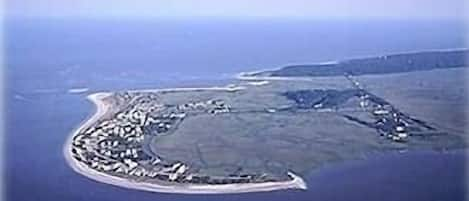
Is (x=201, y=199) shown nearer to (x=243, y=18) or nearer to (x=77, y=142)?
(x=77, y=142)

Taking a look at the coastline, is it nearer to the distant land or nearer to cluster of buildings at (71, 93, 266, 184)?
cluster of buildings at (71, 93, 266, 184)

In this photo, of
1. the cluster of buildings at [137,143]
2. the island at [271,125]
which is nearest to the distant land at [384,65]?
the island at [271,125]

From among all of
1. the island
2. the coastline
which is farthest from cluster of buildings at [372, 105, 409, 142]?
the coastline

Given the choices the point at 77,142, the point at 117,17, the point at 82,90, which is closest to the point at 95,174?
the point at 77,142

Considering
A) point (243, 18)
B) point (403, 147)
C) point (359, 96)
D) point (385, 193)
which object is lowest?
point (385, 193)

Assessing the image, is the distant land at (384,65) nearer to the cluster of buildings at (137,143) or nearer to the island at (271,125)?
the island at (271,125)

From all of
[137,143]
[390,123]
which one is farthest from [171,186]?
[390,123]
